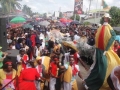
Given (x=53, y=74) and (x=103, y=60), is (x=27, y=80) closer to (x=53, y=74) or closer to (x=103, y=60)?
(x=53, y=74)

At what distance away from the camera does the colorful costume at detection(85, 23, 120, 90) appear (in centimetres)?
636

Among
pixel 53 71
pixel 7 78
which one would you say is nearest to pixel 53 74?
pixel 53 71

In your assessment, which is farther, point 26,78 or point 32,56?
point 32,56

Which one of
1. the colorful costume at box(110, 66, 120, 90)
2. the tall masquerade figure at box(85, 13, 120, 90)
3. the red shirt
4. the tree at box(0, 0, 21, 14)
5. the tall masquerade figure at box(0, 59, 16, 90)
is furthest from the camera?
the tree at box(0, 0, 21, 14)

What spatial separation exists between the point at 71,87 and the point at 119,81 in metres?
4.03

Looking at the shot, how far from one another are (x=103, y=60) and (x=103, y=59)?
2cm

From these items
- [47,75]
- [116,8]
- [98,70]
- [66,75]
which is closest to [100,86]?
[98,70]

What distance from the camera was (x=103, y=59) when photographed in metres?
6.49

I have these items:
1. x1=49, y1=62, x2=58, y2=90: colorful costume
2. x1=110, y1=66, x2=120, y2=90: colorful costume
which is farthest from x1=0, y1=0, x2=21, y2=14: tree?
x1=110, y1=66, x2=120, y2=90: colorful costume

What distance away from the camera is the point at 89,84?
6930mm

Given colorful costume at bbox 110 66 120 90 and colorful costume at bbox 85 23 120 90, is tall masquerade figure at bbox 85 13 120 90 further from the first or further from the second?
colorful costume at bbox 110 66 120 90

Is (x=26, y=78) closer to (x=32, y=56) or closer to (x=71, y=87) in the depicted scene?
(x=71, y=87)

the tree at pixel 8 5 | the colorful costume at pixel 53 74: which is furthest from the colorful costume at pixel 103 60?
the tree at pixel 8 5

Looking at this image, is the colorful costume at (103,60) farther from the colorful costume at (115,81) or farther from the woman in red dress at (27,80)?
the colorful costume at (115,81)
